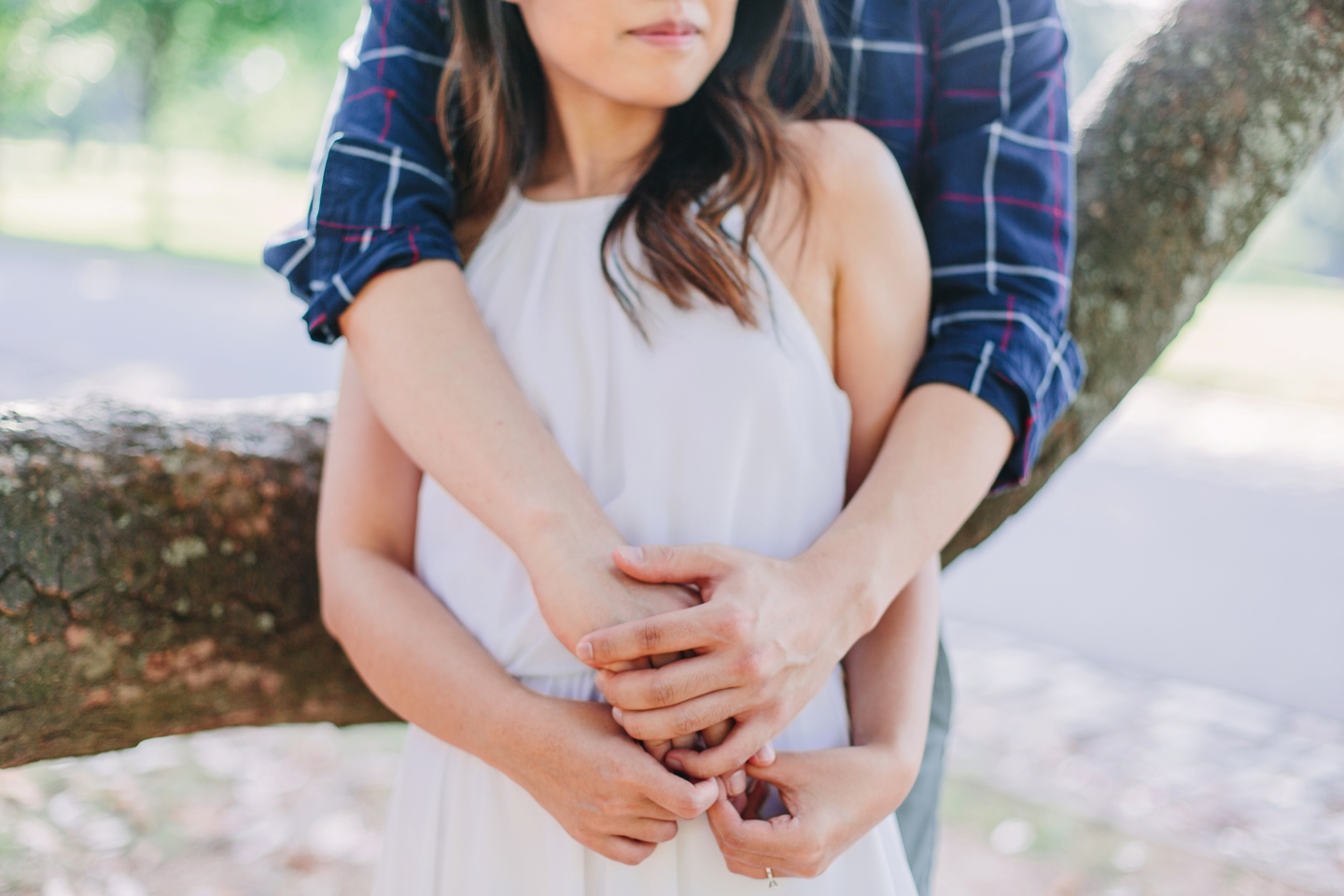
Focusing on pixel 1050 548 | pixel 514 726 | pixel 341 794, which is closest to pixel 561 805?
pixel 514 726

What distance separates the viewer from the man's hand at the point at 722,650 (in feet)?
3.84

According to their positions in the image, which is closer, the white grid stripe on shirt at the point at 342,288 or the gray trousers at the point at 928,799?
the white grid stripe on shirt at the point at 342,288

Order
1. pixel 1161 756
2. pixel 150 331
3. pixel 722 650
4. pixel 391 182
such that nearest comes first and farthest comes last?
1. pixel 722 650
2. pixel 391 182
3. pixel 1161 756
4. pixel 150 331

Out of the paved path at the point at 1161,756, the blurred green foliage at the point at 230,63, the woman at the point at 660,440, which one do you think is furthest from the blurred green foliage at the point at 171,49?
the woman at the point at 660,440

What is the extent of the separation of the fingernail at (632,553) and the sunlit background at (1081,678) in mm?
1054

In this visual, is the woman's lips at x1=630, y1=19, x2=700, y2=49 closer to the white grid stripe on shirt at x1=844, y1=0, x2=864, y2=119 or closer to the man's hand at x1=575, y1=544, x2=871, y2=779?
the white grid stripe on shirt at x1=844, y1=0, x2=864, y2=119

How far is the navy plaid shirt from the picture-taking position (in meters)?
1.47

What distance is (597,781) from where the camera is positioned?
1.21 metres

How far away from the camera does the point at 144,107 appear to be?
16578 millimetres

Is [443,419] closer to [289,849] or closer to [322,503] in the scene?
[322,503]

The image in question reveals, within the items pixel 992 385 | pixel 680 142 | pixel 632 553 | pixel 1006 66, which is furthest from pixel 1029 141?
pixel 632 553

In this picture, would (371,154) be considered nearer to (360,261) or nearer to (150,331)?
(360,261)

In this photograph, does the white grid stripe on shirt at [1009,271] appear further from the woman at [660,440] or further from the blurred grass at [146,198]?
the blurred grass at [146,198]

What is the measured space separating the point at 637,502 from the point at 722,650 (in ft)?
0.95
